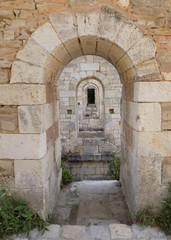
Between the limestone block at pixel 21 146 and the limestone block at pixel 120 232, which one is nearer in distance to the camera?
the limestone block at pixel 120 232

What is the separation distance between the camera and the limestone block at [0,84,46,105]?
114 inches

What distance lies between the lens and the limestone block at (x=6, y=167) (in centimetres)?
304

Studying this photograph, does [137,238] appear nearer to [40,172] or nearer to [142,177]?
[142,177]

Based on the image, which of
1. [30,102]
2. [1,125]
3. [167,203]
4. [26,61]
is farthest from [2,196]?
[167,203]

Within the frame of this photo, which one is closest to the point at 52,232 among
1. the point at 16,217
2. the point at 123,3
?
the point at 16,217

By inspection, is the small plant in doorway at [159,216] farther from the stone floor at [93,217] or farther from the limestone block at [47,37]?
the limestone block at [47,37]

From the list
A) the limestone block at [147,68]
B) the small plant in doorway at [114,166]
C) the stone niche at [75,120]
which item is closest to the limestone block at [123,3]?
the limestone block at [147,68]

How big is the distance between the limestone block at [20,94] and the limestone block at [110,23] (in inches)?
40.9

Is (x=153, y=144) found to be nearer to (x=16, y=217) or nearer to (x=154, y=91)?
(x=154, y=91)

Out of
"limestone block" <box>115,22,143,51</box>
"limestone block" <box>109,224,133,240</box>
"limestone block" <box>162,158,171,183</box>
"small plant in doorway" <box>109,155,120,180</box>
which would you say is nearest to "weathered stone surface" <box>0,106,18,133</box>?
"limestone block" <box>115,22,143,51</box>

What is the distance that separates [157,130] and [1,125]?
199 centimetres

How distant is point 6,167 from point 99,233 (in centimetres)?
145

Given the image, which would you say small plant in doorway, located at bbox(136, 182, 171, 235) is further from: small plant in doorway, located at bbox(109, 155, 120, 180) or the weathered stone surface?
small plant in doorway, located at bbox(109, 155, 120, 180)

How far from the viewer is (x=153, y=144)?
9.82 ft
